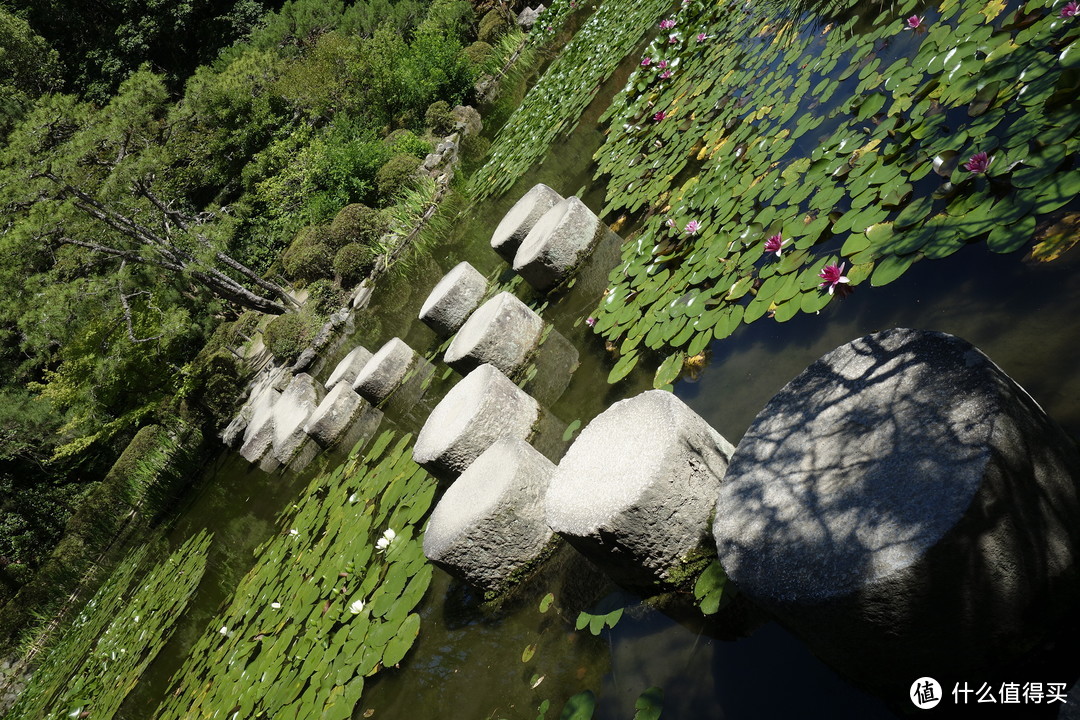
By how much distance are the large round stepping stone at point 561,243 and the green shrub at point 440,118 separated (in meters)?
6.56

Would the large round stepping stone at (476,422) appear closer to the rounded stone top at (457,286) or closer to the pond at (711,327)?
the pond at (711,327)

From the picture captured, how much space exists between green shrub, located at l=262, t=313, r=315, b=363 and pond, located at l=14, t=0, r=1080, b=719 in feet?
13.2

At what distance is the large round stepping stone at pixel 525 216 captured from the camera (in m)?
5.02

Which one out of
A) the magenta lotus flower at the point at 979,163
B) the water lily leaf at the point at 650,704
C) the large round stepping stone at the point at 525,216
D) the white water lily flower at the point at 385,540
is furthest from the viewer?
the large round stepping stone at the point at 525,216

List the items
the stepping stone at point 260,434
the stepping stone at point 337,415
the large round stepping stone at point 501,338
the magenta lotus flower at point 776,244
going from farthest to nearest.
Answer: the stepping stone at point 260,434 → the stepping stone at point 337,415 → the large round stepping stone at point 501,338 → the magenta lotus flower at point 776,244

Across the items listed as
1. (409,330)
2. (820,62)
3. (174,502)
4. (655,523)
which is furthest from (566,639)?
(174,502)

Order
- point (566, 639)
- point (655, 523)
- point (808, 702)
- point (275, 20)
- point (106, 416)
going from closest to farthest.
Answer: point (808, 702) → point (655, 523) → point (566, 639) → point (106, 416) → point (275, 20)

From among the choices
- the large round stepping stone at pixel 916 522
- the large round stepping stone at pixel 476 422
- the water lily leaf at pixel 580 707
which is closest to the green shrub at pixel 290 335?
the large round stepping stone at pixel 476 422

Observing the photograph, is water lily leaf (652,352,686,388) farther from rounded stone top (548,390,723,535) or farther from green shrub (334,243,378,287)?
green shrub (334,243,378,287)

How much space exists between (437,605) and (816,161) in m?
3.00

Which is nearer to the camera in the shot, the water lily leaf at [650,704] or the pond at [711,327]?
the water lily leaf at [650,704]

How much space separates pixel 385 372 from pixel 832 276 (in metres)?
4.10

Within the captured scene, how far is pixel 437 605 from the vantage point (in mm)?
3178

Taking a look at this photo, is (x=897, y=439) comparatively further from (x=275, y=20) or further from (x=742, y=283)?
(x=275, y=20)
